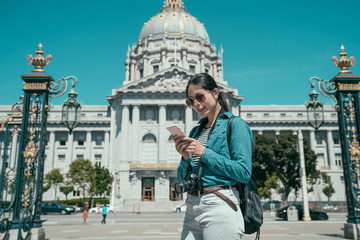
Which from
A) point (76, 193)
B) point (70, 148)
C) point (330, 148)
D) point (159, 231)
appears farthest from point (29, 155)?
point (330, 148)

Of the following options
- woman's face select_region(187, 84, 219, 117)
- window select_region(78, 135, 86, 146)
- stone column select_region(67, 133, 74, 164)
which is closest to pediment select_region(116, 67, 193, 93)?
window select_region(78, 135, 86, 146)

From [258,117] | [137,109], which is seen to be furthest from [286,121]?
[137,109]

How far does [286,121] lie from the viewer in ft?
222

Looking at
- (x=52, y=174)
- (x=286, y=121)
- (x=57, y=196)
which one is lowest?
(x=57, y=196)

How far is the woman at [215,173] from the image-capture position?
109 inches

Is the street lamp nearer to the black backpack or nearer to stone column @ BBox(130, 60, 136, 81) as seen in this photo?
the black backpack

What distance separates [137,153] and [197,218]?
52664mm

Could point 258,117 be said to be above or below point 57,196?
above

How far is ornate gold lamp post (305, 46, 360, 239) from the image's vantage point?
11.6 metres

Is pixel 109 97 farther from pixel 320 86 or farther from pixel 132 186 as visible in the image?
pixel 320 86

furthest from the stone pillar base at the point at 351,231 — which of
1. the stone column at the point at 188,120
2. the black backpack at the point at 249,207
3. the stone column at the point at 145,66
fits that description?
the stone column at the point at 145,66

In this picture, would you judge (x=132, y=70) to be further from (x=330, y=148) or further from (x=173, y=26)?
(x=330, y=148)

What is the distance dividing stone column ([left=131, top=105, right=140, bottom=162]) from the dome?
32.5 m

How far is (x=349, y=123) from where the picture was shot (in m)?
12.7
